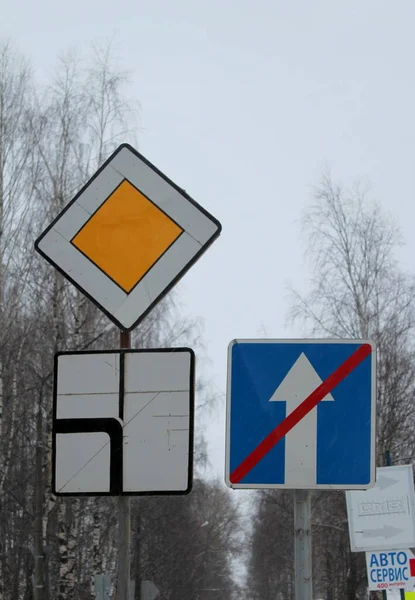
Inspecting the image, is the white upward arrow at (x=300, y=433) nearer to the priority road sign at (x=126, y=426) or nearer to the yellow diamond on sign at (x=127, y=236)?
the priority road sign at (x=126, y=426)

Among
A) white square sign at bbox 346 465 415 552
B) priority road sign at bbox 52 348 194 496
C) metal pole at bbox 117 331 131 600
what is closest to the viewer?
priority road sign at bbox 52 348 194 496

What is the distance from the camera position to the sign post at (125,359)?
343cm

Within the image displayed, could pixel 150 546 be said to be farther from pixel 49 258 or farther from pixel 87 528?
pixel 49 258

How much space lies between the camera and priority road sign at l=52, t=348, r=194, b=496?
3.41 metres

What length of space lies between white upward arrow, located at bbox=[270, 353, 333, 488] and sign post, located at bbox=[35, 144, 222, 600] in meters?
0.37

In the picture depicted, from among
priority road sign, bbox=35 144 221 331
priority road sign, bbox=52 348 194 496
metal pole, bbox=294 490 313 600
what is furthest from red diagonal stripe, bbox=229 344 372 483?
priority road sign, bbox=35 144 221 331

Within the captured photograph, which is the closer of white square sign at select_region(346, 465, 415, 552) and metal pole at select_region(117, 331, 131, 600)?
metal pole at select_region(117, 331, 131, 600)

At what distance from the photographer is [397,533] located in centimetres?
1347

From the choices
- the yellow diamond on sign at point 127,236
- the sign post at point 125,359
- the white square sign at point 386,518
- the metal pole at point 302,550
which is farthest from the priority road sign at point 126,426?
the white square sign at point 386,518

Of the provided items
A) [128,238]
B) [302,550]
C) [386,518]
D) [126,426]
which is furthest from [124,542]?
[386,518]

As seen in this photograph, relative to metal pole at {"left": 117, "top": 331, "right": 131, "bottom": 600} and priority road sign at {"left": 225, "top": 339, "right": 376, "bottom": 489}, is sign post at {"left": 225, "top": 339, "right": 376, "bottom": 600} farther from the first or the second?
metal pole at {"left": 117, "top": 331, "right": 131, "bottom": 600}

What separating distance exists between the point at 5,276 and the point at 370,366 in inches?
966

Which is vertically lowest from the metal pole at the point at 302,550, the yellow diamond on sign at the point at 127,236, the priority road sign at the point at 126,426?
the metal pole at the point at 302,550

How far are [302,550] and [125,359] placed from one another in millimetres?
792
